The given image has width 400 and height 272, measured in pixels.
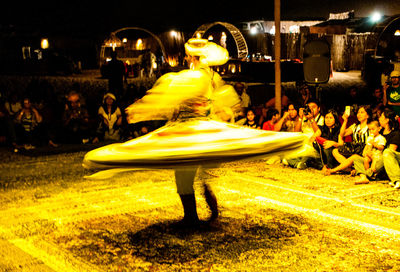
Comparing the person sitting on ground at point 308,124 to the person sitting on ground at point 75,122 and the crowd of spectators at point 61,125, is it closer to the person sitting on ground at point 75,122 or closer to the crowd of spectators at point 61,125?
the crowd of spectators at point 61,125

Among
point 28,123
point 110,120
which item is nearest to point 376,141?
point 110,120

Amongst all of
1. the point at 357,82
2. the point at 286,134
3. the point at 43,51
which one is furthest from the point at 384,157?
the point at 43,51

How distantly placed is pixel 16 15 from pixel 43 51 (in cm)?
1207

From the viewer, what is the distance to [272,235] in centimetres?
575

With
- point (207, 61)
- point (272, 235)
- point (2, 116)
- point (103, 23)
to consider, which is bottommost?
point (272, 235)

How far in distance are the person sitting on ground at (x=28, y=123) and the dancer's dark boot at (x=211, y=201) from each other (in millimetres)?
7469

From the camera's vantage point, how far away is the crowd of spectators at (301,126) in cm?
843

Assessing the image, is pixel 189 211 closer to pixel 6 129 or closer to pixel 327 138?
Answer: pixel 327 138

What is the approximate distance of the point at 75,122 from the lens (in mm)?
13086

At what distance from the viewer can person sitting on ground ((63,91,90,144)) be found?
13062mm

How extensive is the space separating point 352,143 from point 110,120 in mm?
6579

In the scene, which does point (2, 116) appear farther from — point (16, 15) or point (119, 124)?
point (16, 15)

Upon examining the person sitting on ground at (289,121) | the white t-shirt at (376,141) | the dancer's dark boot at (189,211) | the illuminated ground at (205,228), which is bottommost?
the illuminated ground at (205,228)

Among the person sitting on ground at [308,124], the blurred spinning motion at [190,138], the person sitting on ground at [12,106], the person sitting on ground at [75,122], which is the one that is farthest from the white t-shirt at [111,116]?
the blurred spinning motion at [190,138]
